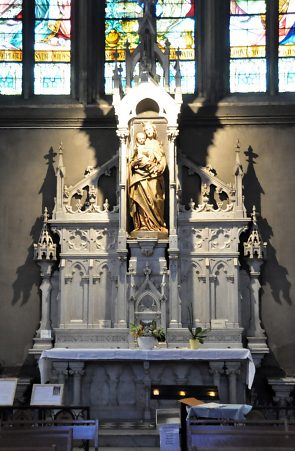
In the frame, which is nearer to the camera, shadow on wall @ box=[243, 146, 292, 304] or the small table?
the small table

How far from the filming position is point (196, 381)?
12703 mm

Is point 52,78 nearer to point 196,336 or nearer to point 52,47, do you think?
point 52,47

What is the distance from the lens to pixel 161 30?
14781 mm

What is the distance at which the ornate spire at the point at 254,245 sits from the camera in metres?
13.2

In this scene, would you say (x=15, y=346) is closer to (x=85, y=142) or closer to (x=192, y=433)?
(x=85, y=142)

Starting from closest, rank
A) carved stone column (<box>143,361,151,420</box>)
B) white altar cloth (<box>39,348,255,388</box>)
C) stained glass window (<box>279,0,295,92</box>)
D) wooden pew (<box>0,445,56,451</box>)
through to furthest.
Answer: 1. wooden pew (<box>0,445,56,451</box>)
2. white altar cloth (<box>39,348,255,388</box>)
3. carved stone column (<box>143,361,151,420</box>)
4. stained glass window (<box>279,0,295,92</box>)

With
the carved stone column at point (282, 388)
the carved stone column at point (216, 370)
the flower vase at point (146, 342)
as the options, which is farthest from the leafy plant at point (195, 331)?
the carved stone column at point (282, 388)

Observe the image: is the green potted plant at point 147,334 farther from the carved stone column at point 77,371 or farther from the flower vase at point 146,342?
the carved stone column at point 77,371

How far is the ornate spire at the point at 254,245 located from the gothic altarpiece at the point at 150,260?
16 mm

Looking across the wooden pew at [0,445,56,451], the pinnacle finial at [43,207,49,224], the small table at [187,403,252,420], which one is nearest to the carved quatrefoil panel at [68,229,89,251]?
the pinnacle finial at [43,207,49,224]

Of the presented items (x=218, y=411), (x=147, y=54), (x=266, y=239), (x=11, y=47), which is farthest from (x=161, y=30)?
(x=218, y=411)

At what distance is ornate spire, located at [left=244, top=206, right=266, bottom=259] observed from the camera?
13.2 meters

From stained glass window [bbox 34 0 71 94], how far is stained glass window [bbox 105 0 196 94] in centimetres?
69

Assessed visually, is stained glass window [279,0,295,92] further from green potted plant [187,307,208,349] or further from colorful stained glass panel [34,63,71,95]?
green potted plant [187,307,208,349]
